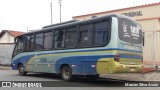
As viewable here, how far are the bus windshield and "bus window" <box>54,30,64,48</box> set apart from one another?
13.0 feet

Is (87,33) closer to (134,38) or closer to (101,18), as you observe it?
(101,18)

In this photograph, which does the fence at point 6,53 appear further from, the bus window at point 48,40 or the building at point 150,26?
the bus window at point 48,40

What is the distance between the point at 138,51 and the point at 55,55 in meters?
4.69

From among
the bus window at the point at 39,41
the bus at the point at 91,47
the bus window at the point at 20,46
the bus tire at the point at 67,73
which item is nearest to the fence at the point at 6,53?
the bus window at the point at 20,46

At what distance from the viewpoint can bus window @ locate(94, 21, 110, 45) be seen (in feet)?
45.4

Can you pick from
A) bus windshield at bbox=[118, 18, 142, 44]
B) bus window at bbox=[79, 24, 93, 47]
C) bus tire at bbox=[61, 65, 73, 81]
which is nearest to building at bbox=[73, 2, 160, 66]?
bus windshield at bbox=[118, 18, 142, 44]

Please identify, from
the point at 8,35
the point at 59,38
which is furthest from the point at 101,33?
the point at 8,35

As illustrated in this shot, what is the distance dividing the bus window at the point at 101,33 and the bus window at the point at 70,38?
171 cm

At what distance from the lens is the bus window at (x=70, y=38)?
52.1ft

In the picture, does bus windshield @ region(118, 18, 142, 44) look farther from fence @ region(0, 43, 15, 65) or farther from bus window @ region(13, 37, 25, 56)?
fence @ region(0, 43, 15, 65)

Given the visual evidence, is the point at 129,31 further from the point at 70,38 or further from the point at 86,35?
the point at 70,38

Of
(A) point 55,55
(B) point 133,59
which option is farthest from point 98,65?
(A) point 55,55

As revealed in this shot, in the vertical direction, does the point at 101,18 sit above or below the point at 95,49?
above

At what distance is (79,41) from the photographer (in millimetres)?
15492
